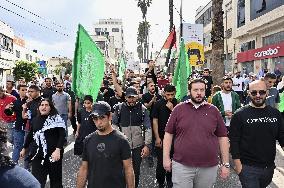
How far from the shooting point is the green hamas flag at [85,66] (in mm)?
7078

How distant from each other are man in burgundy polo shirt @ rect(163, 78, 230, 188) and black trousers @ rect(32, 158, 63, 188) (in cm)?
172

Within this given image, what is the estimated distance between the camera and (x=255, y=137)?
478cm

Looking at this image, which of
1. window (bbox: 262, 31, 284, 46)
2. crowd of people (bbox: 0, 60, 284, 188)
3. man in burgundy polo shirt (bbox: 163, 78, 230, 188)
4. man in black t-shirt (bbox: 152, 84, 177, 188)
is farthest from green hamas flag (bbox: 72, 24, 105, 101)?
window (bbox: 262, 31, 284, 46)

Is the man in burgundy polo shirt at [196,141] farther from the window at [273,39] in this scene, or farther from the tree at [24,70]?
the tree at [24,70]

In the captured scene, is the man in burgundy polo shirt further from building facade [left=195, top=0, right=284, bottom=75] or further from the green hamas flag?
building facade [left=195, top=0, right=284, bottom=75]

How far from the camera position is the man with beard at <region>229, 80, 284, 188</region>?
477 cm

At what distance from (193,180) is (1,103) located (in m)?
4.88

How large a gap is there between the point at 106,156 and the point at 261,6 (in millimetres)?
34380

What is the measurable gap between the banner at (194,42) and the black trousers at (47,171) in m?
16.1

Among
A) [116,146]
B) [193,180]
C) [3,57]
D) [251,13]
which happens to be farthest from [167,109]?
[3,57]

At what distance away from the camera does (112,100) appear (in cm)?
884

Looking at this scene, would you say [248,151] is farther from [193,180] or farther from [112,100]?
[112,100]

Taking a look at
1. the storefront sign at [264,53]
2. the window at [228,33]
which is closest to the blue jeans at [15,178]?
the storefront sign at [264,53]

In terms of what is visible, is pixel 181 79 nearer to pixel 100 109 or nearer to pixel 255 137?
pixel 255 137
